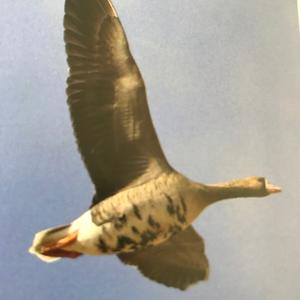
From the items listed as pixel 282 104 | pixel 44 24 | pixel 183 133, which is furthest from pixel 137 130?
pixel 282 104

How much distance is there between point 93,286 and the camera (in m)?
1.03

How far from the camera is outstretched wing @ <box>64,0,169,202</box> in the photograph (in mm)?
1057

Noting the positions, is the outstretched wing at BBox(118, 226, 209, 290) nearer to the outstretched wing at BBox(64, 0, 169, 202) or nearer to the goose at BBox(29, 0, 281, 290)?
the goose at BBox(29, 0, 281, 290)

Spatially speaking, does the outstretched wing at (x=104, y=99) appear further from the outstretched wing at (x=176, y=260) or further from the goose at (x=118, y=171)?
the outstretched wing at (x=176, y=260)

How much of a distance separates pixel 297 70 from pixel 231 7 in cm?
23

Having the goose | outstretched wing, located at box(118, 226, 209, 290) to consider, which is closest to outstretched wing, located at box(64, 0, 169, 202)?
the goose

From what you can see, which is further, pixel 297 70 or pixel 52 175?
pixel 297 70

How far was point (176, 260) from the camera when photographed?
110 centimetres

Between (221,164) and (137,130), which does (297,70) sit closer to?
(221,164)


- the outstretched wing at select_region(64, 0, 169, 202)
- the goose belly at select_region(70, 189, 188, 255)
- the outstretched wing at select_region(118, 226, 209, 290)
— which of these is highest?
the outstretched wing at select_region(64, 0, 169, 202)

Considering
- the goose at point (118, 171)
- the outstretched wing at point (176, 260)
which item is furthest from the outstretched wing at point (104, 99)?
the outstretched wing at point (176, 260)

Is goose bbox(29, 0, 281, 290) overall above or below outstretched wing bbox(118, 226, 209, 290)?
above

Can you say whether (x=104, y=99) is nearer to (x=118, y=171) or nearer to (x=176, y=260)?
(x=118, y=171)

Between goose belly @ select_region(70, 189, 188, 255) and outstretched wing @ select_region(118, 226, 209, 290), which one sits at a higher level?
goose belly @ select_region(70, 189, 188, 255)
